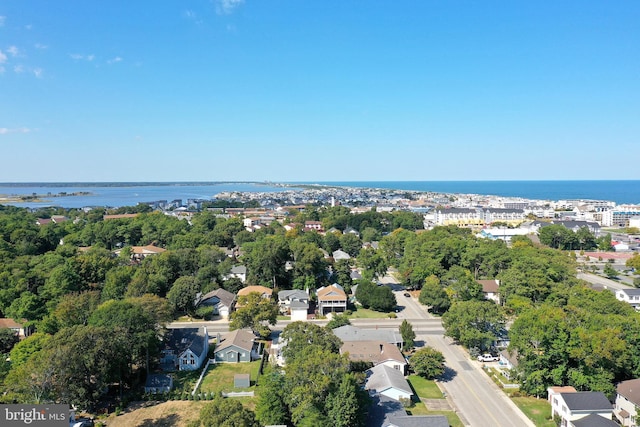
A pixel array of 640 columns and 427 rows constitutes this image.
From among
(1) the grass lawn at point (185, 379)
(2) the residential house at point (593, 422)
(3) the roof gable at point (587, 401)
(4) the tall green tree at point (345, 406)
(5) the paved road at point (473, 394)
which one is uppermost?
(4) the tall green tree at point (345, 406)

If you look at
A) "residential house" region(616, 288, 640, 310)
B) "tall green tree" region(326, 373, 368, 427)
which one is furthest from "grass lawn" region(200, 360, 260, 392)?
"residential house" region(616, 288, 640, 310)

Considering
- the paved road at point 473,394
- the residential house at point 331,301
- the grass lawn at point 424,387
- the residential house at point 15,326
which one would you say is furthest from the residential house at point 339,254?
the residential house at point 15,326

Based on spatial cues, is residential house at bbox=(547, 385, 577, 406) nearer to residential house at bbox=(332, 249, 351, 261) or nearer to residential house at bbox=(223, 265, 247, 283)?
residential house at bbox=(223, 265, 247, 283)

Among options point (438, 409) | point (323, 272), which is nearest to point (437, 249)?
point (323, 272)

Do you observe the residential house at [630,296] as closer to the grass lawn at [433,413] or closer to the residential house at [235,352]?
the grass lawn at [433,413]

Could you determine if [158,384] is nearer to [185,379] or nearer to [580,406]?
[185,379]
